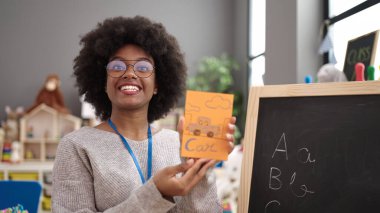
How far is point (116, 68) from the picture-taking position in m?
1.27

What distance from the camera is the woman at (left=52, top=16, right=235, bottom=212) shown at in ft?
3.59

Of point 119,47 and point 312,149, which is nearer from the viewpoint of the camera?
point 312,149

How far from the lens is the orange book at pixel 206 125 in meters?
1.08

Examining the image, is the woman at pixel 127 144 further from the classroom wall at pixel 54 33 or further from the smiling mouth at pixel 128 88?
the classroom wall at pixel 54 33

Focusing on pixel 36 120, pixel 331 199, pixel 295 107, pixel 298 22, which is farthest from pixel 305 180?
pixel 36 120

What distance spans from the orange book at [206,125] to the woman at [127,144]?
2cm

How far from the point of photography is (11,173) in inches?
171

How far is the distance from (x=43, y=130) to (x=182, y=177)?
13.6 feet

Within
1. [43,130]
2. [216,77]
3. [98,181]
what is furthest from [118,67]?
[43,130]

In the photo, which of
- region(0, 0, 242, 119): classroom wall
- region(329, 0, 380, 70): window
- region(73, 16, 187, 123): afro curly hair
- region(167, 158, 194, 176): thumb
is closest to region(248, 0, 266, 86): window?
region(0, 0, 242, 119): classroom wall

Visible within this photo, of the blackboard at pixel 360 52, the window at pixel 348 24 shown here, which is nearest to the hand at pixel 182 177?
the blackboard at pixel 360 52

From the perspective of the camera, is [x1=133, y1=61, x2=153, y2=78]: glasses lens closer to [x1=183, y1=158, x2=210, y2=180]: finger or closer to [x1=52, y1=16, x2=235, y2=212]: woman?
[x1=52, y1=16, x2=235, y2=212]: woman

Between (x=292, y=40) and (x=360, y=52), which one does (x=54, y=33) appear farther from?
(x=360, y=52)

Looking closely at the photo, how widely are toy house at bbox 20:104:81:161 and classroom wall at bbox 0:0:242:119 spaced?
0.38m
